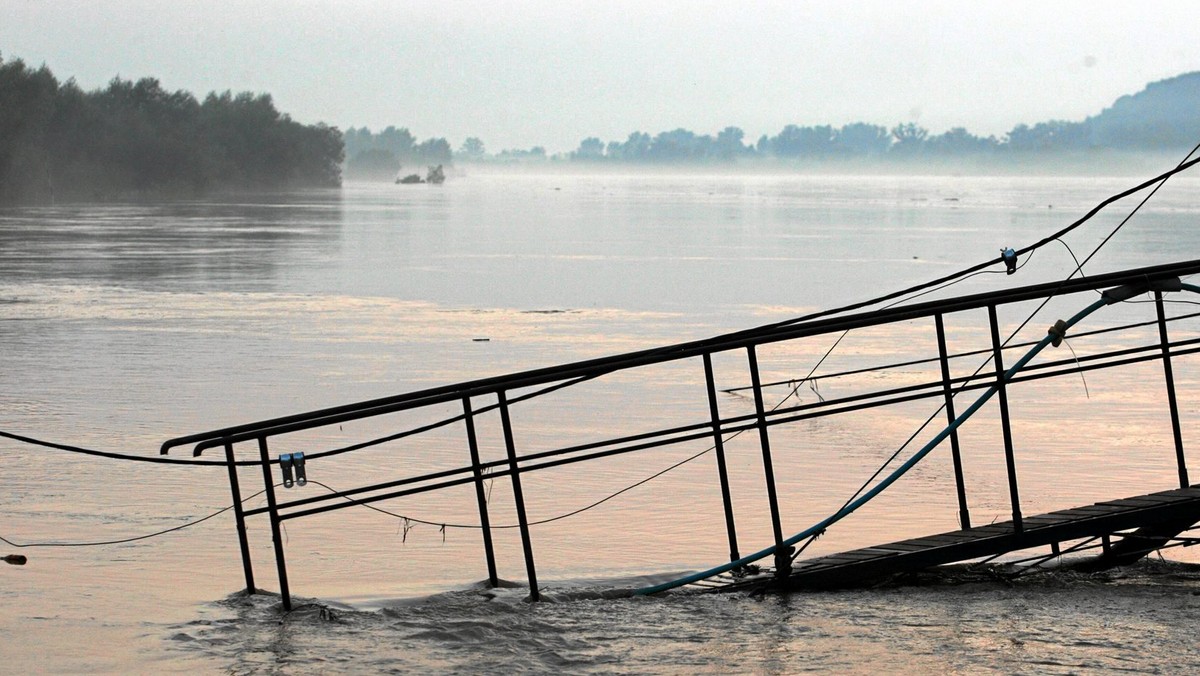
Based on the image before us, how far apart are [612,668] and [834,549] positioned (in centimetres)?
299

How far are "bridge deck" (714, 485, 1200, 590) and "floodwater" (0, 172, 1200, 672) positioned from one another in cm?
15

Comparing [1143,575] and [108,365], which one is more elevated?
[108,365]

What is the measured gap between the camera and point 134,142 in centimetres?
11238

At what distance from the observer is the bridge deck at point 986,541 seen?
730 cm

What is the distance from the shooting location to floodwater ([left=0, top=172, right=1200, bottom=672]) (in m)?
6.56

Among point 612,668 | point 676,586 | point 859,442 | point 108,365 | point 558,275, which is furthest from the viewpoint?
point 558,275

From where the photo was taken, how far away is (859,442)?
40.4 ft

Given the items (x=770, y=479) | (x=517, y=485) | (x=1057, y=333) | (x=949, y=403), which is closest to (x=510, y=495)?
(x=517, y=485)

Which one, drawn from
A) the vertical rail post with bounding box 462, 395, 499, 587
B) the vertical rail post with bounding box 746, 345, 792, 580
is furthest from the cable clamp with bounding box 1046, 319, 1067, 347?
the vertical rail post with bounding box 462, 395, 499, 587

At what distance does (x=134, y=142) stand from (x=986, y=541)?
11306cm

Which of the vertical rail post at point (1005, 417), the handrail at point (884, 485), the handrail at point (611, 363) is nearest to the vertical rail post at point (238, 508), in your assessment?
the handrail at point (611, 363)

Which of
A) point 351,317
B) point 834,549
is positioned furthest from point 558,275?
point 834,549

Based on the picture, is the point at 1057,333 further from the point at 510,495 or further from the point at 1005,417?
the point at 510,495

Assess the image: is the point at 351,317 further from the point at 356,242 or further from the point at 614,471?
the point at 356,242
